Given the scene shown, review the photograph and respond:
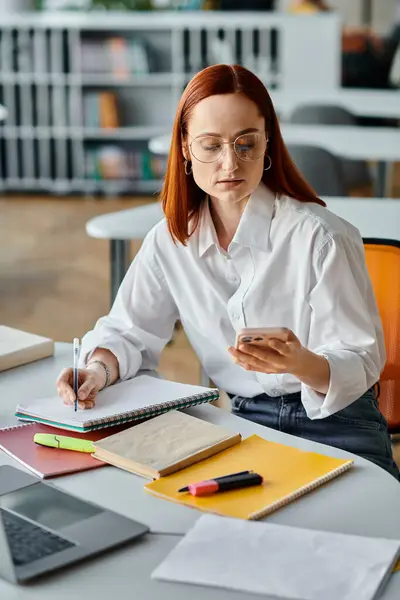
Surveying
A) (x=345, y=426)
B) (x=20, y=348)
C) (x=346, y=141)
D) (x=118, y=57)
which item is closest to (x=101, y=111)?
(x=118, y=57)

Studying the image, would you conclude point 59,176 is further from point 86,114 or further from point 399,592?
point 399,592

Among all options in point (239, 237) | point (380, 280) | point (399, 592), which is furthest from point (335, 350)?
point (399, 592)

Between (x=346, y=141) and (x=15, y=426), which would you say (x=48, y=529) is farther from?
(x=346, y=141)

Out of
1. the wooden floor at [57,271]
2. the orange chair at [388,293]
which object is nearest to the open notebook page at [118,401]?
the orange chair at [388,293]

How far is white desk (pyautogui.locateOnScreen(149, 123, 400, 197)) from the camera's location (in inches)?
163

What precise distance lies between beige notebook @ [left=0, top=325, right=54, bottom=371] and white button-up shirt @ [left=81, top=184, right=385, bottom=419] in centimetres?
9

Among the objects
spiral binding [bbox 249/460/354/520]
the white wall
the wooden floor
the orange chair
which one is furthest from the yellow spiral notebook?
the white wall

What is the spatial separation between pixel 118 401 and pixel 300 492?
388 mm

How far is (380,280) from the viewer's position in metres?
1.84

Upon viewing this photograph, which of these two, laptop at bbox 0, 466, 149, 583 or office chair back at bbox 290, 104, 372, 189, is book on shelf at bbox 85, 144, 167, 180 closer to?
office chair back at bbox 290, 104, 372, 189

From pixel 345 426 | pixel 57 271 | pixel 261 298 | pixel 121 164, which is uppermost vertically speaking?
pixel 261 298

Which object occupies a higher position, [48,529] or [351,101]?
[351,101]

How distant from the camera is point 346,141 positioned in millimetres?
4359

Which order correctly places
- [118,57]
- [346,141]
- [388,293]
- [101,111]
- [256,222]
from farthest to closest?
1. [101,111]
2. [118,57]
3. [346,141]
4. [388,293]
5. [256,222]
